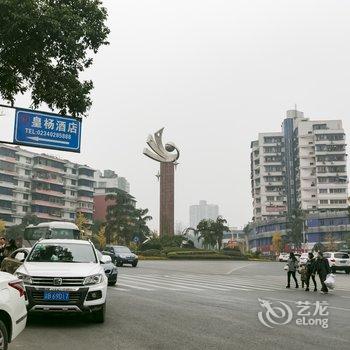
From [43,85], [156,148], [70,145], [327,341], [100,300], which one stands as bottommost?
[327,341]

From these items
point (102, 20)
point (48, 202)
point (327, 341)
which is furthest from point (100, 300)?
point (48, 202)

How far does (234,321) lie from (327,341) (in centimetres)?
238

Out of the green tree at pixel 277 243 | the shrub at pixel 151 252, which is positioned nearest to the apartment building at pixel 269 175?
the green tree at pixel 277 243

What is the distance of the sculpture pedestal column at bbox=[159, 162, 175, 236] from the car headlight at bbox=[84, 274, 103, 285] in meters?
61.0

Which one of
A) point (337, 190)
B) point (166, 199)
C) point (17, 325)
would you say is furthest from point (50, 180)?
point (17, 325)

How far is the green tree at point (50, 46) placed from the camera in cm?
1208

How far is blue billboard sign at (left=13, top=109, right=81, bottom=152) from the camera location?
51.0 ft

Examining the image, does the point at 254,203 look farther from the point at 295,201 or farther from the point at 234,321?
the point at 234,321

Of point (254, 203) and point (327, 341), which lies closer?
point (327, 341)

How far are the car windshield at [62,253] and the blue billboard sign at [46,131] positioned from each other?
658 centimetres

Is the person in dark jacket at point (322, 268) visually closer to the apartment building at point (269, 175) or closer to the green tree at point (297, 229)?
the green tree at point (297, 229)

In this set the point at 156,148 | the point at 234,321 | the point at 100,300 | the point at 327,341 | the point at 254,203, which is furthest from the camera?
the point at 254,203

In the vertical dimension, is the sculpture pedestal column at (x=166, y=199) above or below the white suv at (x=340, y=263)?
above

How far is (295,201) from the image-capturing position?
12519 cm
